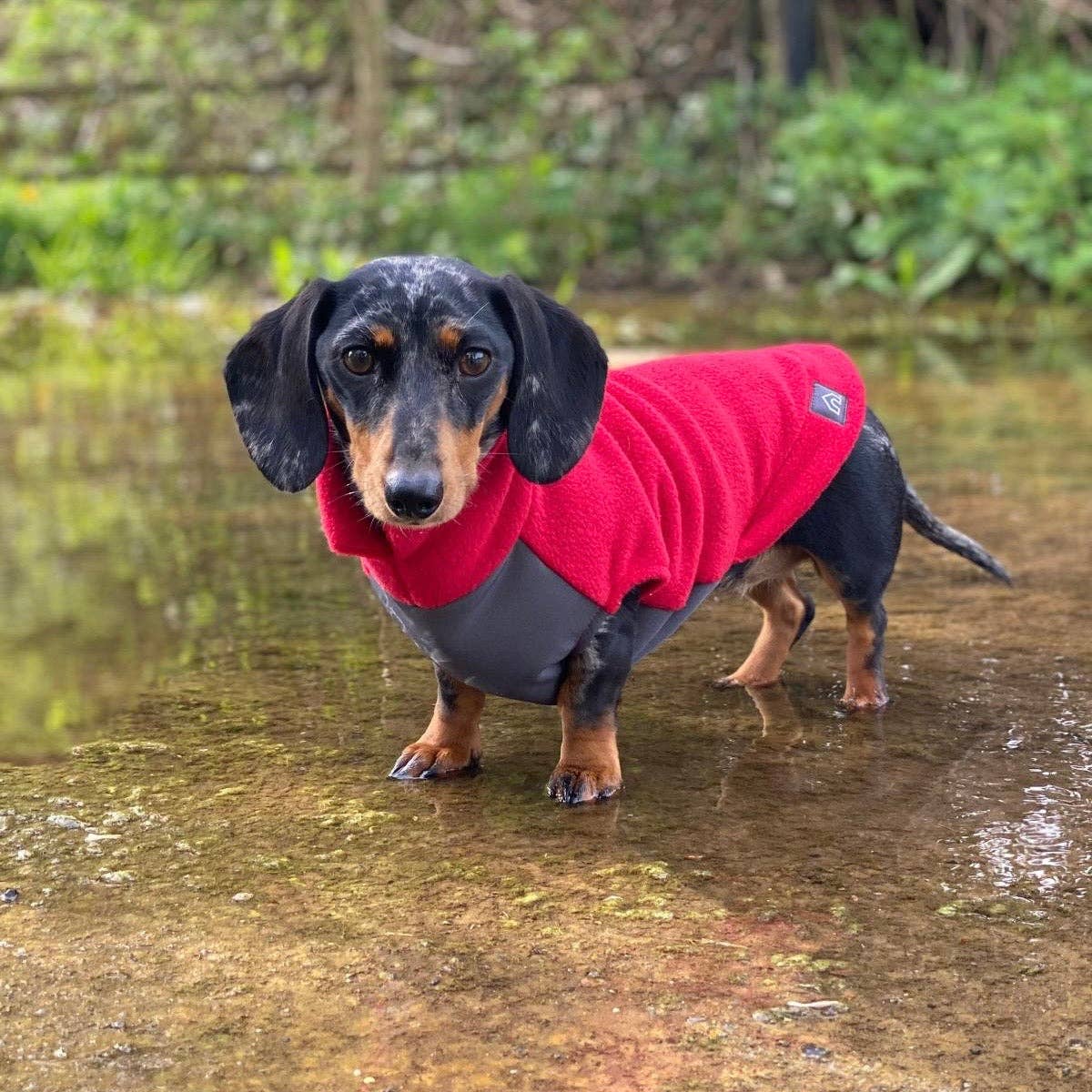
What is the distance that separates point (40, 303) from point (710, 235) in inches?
163

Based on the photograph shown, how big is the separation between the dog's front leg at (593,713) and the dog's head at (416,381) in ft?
1.11

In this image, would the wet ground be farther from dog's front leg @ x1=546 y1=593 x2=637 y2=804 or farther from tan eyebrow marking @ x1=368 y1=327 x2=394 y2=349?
tan eyebrow marking @ x1=368 y1=327 x2=394 y2=349

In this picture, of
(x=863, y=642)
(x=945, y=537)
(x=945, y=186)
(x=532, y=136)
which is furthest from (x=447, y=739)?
(x=532, y=136)

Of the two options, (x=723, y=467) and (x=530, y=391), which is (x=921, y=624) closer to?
(x=723, y=467)

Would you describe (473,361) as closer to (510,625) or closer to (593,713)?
(510,625)

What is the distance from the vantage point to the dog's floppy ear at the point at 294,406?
280cm

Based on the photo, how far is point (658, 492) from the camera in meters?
3.02

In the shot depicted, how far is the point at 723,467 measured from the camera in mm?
3154

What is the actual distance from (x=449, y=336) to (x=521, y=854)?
33.1 inches

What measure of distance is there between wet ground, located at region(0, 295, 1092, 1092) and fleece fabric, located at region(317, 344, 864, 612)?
38cm

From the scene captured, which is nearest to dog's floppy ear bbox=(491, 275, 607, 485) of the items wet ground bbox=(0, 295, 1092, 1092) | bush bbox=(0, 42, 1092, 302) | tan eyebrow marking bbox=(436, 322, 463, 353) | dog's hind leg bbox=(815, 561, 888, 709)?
tan eyebrow marking bbox=(436, 322, 463, 353)

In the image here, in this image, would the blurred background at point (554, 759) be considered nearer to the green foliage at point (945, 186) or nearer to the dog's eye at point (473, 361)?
the green foliage at point (945, 186)

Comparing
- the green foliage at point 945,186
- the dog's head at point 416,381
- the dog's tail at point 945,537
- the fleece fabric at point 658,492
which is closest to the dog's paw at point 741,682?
the fleece fabric at point 658,492

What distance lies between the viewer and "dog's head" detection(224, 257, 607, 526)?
2.66m
